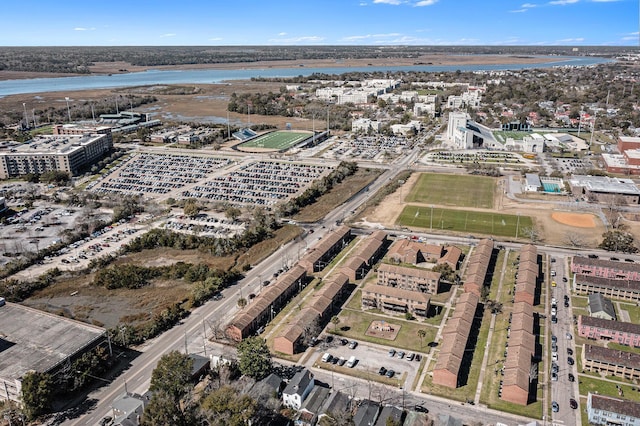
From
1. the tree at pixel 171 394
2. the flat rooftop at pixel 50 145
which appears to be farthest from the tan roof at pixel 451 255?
the flat rooftop at pixel 50 145

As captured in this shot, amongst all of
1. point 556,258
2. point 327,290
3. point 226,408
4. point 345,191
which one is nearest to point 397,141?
point 345,191

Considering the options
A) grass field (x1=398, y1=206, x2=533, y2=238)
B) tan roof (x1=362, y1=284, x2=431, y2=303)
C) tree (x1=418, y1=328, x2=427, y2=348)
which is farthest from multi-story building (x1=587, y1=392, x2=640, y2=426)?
grass field (x1=398, y1=206, x2=533, y2=238)

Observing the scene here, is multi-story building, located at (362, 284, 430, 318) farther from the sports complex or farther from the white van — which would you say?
the sports complex

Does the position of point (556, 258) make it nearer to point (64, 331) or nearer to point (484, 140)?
point (64, 331)

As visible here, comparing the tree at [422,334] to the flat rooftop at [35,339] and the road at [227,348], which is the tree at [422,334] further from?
the flat rooftop at [35,339]

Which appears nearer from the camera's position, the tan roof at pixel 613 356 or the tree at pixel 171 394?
the tree at pixel 171 394

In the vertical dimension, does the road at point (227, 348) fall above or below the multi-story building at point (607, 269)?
below
